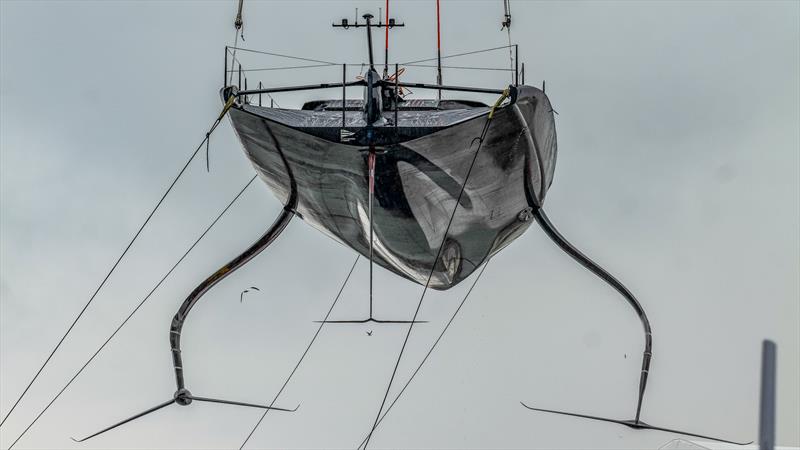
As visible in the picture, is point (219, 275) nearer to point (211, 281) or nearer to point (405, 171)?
point (211, 281)

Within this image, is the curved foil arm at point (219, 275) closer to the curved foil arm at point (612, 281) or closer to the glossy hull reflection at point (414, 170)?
the glossy hull reflection at point (414, 170)

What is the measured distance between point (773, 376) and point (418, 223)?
48.5ft

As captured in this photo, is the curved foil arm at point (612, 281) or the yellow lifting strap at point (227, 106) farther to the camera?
the curved foil arm at point (612, 281)

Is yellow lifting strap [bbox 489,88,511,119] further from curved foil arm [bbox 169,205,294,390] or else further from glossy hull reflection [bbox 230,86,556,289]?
curved foil arm [bbox 169,205,294,390]

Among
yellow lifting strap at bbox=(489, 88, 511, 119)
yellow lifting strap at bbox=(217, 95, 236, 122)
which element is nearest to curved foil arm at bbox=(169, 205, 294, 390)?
yellow lifting strap at bbox=(217, 95, 236, 122)

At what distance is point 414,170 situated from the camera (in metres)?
17.0

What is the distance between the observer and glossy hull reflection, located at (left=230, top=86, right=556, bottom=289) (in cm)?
1625

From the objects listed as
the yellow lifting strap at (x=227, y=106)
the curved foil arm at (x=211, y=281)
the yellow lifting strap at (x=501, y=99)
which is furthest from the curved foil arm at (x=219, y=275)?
the yellow lifting strap at (x=501, y=99)

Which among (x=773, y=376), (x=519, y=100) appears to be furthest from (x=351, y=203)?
(x=773, y=376)

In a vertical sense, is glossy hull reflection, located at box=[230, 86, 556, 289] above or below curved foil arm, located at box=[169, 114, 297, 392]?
above

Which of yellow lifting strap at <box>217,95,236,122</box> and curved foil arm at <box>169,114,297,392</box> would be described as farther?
curved foil arm at <box>169,114,297,392</box>

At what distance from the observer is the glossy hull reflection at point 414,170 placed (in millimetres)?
16250

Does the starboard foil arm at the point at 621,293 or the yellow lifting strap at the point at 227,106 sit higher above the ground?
the yellow lifting strap at the point at 227,106

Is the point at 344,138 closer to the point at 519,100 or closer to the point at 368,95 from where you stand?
the point at 368,95
